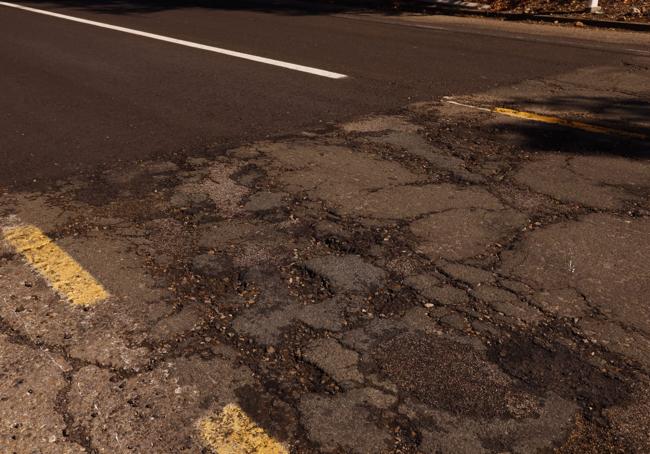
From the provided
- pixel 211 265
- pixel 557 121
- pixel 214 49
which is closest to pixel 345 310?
pixel 211 265

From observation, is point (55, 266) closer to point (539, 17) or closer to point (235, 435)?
point (235, 435)

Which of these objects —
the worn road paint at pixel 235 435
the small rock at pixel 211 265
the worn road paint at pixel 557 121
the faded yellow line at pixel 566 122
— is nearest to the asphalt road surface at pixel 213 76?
the worn road paint at pixel 557 121

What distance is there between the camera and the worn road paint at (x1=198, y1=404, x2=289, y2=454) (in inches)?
103

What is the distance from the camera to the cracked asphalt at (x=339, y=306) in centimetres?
277

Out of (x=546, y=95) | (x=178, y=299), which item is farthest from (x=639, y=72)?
(x=178, y=299)

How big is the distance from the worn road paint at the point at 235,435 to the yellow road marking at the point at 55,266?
1.11 m

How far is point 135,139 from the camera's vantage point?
6117mm

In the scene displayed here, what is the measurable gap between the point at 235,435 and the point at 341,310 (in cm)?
97

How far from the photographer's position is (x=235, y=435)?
Answer: 106 inches

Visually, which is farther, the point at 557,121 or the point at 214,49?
the point at 214,49

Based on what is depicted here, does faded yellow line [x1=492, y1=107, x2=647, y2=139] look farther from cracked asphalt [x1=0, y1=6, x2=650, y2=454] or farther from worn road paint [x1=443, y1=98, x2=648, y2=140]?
cracked asphalt [x1=0, y1=6, x2=650, y2=454]

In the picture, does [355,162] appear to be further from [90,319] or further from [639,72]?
[639,72]

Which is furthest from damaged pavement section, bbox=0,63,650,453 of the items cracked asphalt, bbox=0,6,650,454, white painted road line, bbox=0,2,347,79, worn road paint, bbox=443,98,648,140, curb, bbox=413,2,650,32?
curb, bbox=413,2,650,32

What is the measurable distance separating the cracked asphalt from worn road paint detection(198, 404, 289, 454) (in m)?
0.01
